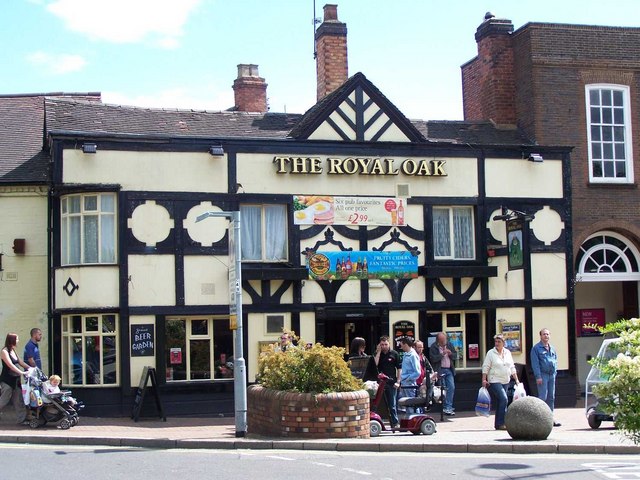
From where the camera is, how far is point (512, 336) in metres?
22.4

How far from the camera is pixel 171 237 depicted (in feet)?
67.1

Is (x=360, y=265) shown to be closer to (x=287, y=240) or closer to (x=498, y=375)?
(x=287, y=240)

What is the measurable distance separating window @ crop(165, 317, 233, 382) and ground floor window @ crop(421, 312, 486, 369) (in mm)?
4719

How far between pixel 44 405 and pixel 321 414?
544 cm

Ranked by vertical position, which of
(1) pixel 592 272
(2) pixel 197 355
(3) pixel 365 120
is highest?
(3) pixel 365 120

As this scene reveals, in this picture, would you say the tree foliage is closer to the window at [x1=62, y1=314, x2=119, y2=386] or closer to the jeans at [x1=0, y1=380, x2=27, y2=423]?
the jeans at [x1=0, y1=380, x2=27, y2=423]

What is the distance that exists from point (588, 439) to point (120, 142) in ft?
36.2

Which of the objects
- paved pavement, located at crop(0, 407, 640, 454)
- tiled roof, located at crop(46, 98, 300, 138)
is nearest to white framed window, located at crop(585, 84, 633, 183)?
tiled roof, located at crop(46, 98, 300, 138)

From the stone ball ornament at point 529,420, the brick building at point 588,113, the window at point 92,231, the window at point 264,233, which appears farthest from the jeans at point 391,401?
the brick building at point 588,113

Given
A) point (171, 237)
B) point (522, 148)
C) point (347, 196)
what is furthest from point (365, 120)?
point (171, 237)

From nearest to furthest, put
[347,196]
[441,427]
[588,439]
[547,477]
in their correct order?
[547,477], [588,439], [441,427], [347,196]

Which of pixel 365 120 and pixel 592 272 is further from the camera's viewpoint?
pixel 592 272

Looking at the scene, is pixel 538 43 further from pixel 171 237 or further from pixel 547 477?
pixel 547 477

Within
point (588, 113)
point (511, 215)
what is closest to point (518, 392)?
point (511, 215)
